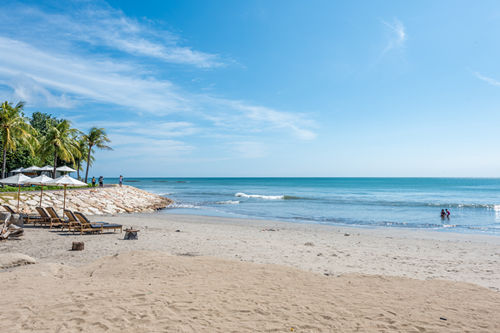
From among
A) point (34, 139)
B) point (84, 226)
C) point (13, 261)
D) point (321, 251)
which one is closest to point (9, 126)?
point (34, 139)

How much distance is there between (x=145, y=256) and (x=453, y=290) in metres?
7.55

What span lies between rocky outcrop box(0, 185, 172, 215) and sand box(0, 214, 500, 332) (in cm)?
962

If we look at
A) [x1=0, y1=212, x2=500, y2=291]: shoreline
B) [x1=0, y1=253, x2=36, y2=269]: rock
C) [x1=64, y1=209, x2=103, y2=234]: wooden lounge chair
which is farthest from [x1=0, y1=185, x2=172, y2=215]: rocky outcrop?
[x1=0, y1=253, x2=36, y2=269]: rock

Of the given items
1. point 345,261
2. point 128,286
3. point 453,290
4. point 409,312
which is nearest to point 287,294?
point 409,312

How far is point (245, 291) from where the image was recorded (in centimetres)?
628

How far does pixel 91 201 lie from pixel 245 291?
71.6 ft

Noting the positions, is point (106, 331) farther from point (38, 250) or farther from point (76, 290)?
point (38, 250)

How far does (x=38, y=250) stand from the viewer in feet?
33.3

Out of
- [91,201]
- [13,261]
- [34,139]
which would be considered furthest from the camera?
[34,139]

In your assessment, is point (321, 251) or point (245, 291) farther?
point (321, 251)

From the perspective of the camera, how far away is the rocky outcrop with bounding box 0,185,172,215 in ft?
63.0

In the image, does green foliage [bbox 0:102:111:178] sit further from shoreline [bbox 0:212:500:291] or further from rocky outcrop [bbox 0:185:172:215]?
shoreline [bbox 0:212:500:291]

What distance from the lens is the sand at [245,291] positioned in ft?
15.9

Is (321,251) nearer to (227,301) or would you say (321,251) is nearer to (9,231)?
(227,301)
